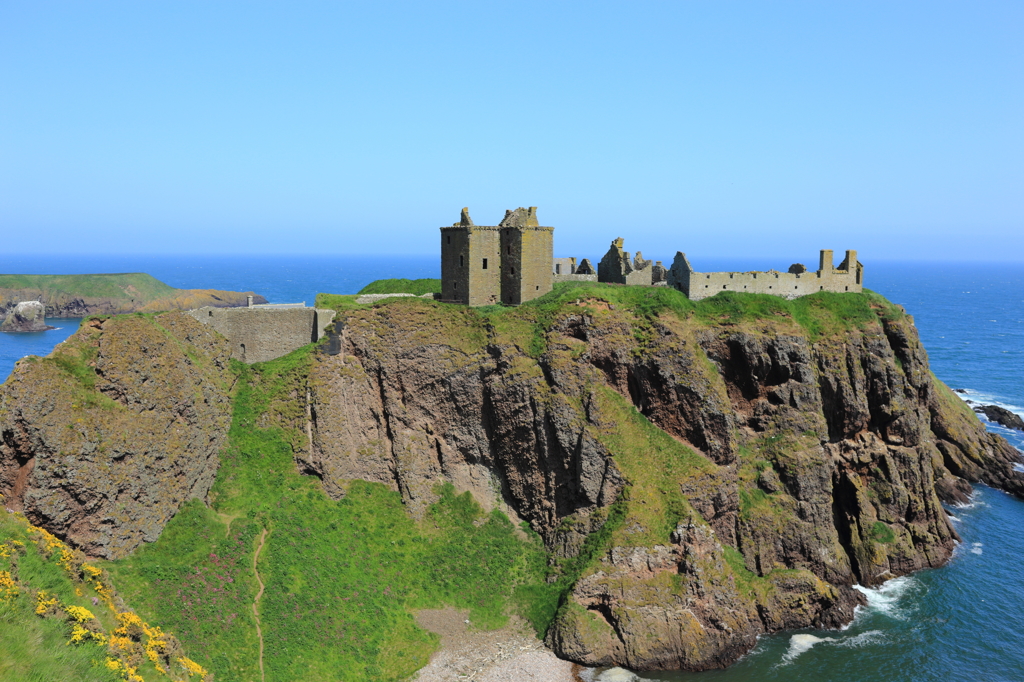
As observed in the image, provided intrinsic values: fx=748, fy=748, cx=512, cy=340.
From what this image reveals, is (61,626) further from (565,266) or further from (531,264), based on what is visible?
(565,266)

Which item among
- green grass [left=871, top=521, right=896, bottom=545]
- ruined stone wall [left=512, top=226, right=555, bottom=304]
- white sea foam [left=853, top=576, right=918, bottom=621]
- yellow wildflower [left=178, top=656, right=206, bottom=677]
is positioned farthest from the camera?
ruined stone wall [left=512, top=226, right=555, bottom=304]

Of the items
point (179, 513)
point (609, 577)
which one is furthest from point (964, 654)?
point (179, 513)

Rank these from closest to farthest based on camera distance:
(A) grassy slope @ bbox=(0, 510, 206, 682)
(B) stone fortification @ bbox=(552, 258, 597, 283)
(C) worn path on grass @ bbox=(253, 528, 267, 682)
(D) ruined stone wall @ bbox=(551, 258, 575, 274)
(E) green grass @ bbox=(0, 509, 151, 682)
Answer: (E) green grass @ bbox=(0, 509, 151, 682)
(A) grassy slope @ bbox=(0, 510, 206, 682)
(C) worn path on grass @ bbox=(253, 528, 267, 682)
(B) stone fortification @ bbox=(552, 258, 597, 283)
(D) ruined stone wall @ bbox=(551, 258, 575, 274)

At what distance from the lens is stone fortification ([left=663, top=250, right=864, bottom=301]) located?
64.9 meters

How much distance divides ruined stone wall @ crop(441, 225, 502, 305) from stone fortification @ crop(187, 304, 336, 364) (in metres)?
10.7

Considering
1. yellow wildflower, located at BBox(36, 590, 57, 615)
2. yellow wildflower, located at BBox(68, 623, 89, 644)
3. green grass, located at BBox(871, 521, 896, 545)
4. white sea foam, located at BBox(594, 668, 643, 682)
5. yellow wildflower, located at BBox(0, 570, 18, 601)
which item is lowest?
white sea foam, located at BBox(594, 668, 643, 682)

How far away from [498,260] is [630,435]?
18.4m

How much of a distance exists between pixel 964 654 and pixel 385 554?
127 ft

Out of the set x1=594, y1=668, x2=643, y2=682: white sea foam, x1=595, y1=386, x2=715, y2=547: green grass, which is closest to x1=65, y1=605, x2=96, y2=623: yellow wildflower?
x1=594, y1=668, x2=643, y2=682: white sea foam

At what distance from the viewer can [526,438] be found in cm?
5738

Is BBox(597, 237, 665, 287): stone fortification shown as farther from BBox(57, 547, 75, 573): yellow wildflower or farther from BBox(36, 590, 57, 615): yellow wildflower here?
BBox(36, 590, 57, 615): yellow wildflower

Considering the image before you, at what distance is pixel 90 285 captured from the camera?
621 ft

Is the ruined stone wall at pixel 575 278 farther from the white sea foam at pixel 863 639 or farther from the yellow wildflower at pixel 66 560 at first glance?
the yellow wildflower at pixel 66 560

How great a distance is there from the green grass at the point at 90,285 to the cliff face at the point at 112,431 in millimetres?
151798
